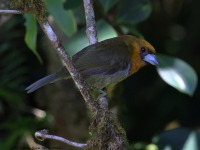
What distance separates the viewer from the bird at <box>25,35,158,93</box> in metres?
3.56

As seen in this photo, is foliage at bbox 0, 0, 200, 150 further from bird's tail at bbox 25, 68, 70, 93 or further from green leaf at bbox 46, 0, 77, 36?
bird's tail at bbox 25, 68, 70, 93

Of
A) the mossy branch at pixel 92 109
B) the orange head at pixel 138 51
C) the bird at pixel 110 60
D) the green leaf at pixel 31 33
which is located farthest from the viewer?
the orange head at pixel 138 51

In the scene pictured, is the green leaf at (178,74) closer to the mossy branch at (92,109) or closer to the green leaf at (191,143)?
the green leaf at (191,143)

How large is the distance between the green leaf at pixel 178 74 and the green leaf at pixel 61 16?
26.4 inches

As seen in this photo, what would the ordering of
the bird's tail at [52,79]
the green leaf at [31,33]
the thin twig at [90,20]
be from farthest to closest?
the bird's tail at [52,79], the green leaf at [31,33], the thin twig at [90,20]

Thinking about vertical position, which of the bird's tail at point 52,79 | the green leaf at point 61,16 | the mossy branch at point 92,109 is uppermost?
the green leaf at point 61,16

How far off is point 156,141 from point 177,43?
5.64ft

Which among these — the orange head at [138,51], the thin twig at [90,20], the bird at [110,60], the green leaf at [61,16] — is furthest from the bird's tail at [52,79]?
the orange head at [138,51]

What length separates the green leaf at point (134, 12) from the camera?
376 cm

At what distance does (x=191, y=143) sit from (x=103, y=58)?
0.87 metres

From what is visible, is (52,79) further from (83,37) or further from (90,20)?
(90,20)

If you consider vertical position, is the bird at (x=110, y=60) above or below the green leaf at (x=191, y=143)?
above

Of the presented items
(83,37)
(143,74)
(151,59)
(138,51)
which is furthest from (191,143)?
(143,74)

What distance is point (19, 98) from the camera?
14.4 feet
